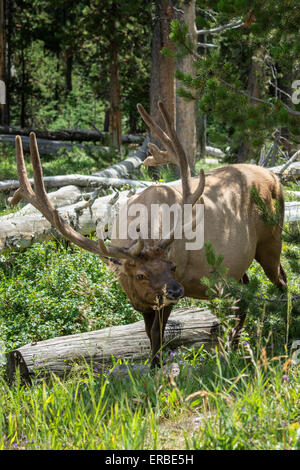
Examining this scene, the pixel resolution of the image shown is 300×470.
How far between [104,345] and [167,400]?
1.53m

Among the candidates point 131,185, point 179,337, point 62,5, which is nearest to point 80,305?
point 179,337

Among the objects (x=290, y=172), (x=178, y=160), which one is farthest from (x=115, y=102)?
(x=178, y=160)

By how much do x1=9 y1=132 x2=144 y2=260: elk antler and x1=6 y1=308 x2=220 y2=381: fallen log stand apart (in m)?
0.70

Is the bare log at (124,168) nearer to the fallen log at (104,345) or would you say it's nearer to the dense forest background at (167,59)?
the dense forest background at (167,59)

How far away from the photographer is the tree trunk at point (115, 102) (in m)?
16.3

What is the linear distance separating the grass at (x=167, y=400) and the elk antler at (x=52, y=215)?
0.97m

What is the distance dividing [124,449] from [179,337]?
236cm

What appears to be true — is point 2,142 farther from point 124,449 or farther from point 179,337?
point 124,449

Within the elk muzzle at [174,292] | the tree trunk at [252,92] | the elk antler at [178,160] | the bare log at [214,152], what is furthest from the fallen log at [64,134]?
the elk muzzle at [174,292]

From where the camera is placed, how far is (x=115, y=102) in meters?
16.8

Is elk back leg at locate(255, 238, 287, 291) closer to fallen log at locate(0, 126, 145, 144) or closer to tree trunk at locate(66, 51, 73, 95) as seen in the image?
fallen log at locate(0, 126, 145, 144)

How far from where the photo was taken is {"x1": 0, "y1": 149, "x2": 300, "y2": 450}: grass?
308 cm

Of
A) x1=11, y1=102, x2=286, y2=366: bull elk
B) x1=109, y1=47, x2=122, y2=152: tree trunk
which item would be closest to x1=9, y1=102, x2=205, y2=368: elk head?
x1=11, y1=102, x2=286, y2=366: bull elk

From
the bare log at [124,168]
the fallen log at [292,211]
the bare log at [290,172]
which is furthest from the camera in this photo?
the bare log at [124,168]
